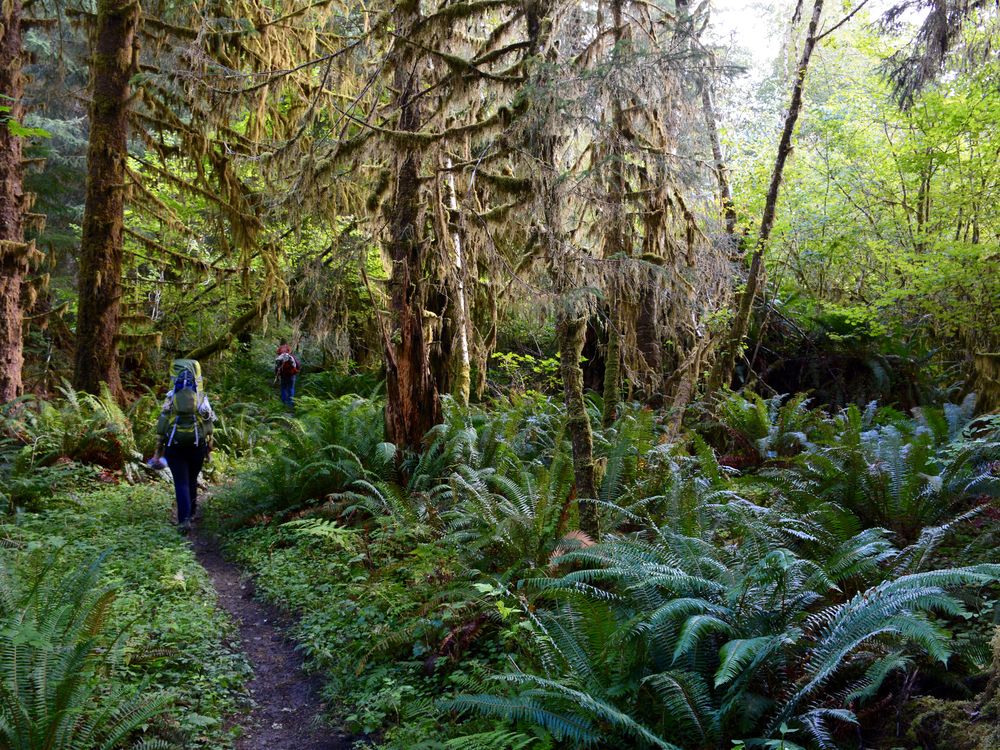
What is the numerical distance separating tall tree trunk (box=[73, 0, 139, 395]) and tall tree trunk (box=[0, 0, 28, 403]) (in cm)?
85

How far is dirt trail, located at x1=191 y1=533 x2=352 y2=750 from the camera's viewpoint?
3793mm

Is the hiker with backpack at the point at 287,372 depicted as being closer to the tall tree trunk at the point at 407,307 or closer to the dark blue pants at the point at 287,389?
the dark blue pants at the point at 287,389

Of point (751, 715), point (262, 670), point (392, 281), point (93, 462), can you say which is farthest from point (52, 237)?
point (751, 715)

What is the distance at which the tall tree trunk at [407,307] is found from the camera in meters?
7.54

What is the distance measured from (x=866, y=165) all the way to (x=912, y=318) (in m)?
3.09

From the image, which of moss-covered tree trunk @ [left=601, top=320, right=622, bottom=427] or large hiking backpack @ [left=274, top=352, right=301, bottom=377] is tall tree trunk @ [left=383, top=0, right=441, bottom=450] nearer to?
moss-covered tree trunk @ [left=601, top=320, right=622, bottom=427]

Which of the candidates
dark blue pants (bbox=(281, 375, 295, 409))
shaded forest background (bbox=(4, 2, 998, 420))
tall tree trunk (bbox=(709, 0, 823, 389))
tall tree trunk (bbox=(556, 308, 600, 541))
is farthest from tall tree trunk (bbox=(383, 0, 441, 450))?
dark blue pants (bbox=(281, 375, 295, 409))

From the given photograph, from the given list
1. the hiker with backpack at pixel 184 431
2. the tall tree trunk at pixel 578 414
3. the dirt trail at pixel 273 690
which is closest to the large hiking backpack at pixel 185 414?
the hiker with backpack at pixel 184 431

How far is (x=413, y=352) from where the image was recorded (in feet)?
26.6

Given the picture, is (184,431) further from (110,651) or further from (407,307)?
(110,651)

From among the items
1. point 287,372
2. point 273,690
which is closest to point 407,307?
point 273,690

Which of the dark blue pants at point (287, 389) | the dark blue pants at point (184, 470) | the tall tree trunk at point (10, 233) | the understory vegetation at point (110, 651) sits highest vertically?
the tall tree trunk at point (10, 233)

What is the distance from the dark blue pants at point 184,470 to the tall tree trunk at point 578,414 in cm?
428

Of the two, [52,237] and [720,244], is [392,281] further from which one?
[52,237]
